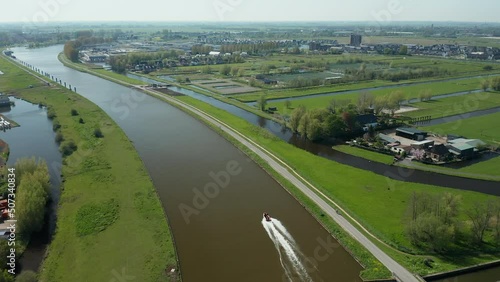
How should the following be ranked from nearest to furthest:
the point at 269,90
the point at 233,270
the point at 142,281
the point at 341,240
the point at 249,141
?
the point at 142,281
the point at 233,270
the point at 341,240
the point at 249,141
the point at 269,90

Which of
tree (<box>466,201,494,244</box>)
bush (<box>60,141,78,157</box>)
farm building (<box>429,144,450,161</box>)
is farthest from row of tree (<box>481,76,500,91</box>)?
bush (<box>60,141,78,157</box>)

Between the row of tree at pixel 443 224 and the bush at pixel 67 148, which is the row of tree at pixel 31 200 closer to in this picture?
the bush at pixel 67 148

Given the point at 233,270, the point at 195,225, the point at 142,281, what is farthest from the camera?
the point at 195,225

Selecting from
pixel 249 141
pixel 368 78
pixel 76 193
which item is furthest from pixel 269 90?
pixel 76 193

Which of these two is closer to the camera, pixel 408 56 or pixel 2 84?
pixel 2 84

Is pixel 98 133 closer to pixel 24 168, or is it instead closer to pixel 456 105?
pixel 24 168

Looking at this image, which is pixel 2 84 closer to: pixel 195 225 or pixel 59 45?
pixel 195 225

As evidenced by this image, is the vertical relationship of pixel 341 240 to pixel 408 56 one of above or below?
below
